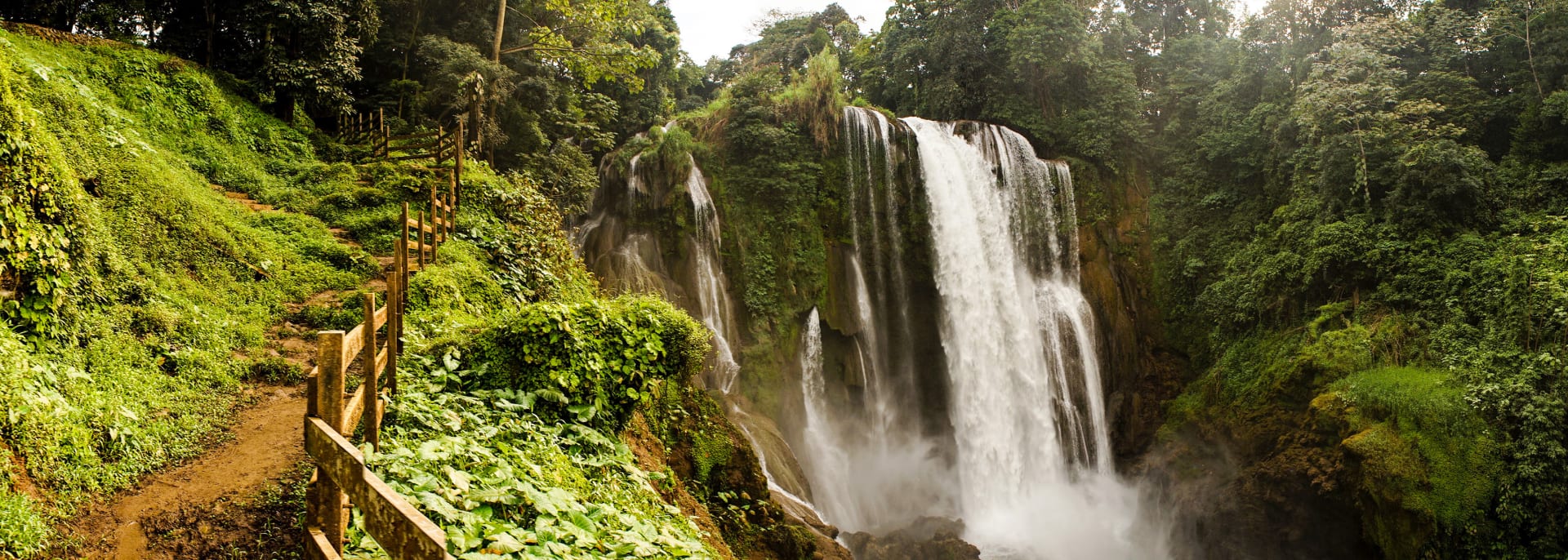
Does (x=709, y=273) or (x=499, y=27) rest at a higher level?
(x=499, y=27)

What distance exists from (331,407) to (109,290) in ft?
14.9

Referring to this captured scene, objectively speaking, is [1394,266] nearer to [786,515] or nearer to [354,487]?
[786,515]

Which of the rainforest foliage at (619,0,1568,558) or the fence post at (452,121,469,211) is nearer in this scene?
the fence post at (452,121,469,211)

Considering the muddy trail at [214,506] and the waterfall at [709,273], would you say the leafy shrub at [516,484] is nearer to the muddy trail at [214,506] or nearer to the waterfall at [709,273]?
the muddy trail at [214,506]

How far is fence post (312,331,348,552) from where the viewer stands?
9.68ft

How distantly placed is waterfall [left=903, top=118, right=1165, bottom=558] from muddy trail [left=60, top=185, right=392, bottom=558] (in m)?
13.3

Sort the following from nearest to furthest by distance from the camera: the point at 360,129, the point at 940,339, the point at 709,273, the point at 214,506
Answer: the point at 214,506 → the point at 360,129 → the point at 709,273 → the point at 940,339

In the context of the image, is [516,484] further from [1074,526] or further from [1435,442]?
[1435,442]

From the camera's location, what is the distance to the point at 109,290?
6004 millimetres

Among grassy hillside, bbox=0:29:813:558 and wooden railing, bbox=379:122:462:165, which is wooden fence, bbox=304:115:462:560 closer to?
grassy hillside, bbox=0:29:813:558

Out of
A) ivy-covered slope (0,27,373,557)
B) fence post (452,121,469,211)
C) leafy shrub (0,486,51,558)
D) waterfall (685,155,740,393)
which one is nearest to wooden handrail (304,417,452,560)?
leafy shrub (0,486,51,558)

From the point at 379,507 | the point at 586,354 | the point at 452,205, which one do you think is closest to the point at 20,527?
the point at 379,507

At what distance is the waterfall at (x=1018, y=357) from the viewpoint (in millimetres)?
16359

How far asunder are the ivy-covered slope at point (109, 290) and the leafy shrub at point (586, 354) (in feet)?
6.20
